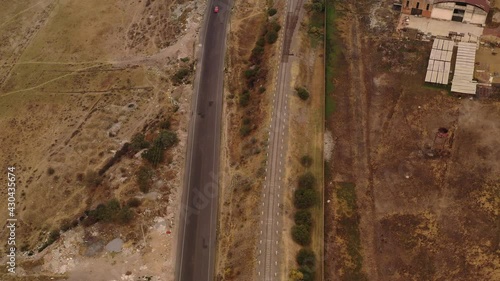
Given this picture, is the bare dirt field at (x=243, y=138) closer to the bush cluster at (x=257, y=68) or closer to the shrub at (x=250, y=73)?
the bush cluster at (x=257, y=68)

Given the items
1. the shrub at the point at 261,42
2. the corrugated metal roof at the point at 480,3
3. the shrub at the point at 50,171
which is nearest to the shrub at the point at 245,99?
the shrub at the point at 261,42

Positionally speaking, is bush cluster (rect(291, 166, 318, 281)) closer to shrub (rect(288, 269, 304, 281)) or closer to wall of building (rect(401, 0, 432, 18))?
shrub (rect(288, 269, 304, 281))

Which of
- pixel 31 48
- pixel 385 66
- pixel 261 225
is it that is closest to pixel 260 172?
pixel 261 225

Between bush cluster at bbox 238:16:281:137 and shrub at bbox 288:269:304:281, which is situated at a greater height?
bush cluster at bbox 238:16:281:137

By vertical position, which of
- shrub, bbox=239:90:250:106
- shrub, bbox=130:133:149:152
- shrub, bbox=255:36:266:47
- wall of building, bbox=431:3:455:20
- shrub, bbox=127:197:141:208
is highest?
wall of building, bbox=431:3:455:20

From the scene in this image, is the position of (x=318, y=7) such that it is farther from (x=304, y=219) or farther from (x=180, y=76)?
(x=304, y=219)

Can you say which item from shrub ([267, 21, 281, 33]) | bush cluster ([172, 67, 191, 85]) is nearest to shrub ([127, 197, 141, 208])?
bush cluster ([172, 67, 191, 85])

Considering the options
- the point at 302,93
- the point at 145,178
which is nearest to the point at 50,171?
the point at 145,178
